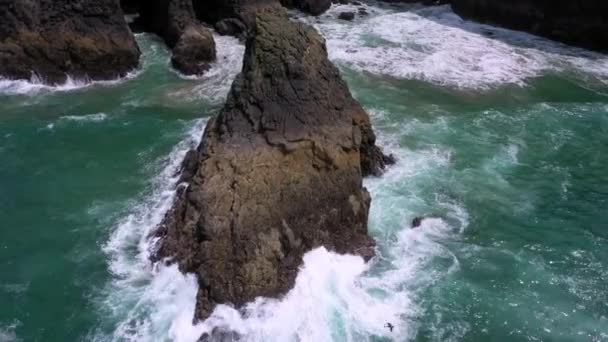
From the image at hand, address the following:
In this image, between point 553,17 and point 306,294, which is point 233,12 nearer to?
point 553,17

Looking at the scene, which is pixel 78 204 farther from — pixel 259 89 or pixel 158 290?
pixel 259 89

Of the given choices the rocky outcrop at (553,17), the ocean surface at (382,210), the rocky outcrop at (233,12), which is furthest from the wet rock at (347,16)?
the rocky outcrop at (553,17)

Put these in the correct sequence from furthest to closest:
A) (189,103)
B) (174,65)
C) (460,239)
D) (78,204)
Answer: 1. (174,65)
2. (189,103)
3. (78,204)
4. (460,239)

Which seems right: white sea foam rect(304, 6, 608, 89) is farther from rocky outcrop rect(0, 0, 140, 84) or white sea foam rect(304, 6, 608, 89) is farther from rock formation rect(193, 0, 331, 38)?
rocky outcrop rect(0, 0, 140, 84)

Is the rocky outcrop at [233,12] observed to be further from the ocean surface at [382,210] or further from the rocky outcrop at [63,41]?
the rocky outcrop at [63,41]

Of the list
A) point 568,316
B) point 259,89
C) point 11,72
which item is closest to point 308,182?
point 259,89

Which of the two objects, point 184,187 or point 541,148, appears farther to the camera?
point 541,148

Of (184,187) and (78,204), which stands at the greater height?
(184,187)
